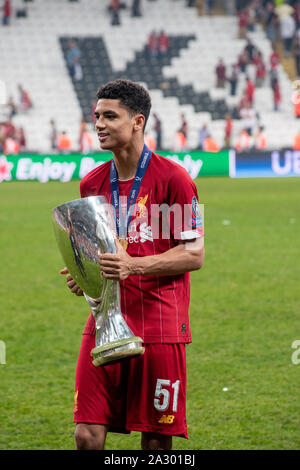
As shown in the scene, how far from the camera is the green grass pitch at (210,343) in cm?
462

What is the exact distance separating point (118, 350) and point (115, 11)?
33.8m

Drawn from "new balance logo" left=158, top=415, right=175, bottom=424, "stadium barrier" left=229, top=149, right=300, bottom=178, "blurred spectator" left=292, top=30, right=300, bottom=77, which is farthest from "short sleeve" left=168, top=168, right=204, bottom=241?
"blurred spectator" left=292, top=30, right=300, bottom=77

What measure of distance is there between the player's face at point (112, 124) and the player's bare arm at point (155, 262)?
0.50m

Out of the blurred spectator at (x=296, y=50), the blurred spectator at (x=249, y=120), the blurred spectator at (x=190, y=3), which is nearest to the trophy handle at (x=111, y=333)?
the blurred spectator at (x=249, y=120)

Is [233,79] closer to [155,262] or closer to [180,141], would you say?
[180,141]

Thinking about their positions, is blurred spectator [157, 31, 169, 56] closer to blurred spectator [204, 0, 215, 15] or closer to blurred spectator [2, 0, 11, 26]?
blurred spectator [204, 0, 215, 15]

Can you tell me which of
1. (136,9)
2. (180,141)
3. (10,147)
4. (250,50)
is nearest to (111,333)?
(10,147)

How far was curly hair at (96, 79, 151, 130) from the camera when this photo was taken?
10.5 ft

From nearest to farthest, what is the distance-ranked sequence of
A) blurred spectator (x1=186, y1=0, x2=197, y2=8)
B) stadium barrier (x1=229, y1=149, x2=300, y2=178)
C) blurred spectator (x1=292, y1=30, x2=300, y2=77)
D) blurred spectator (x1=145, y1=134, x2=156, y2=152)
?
stadium barrier (x1=229, y1=149, x2=300, y2=178)
blurred spectator (x1=145, y1=134, x2=156, y2=152)
blurred spectator (x1=292, y1=30, x2=300, y2=77)
blurred spectator (x1=186, y1=0, x2=197, y2=8)

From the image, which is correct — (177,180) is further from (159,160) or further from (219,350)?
(219,350)

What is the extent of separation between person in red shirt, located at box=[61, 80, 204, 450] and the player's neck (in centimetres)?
2

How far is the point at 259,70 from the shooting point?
111 ft

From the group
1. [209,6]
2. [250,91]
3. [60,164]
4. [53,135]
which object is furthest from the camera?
[209,6]
